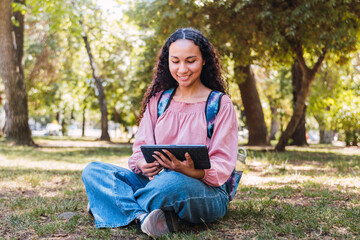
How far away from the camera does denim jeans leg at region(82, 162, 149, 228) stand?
3.20 m

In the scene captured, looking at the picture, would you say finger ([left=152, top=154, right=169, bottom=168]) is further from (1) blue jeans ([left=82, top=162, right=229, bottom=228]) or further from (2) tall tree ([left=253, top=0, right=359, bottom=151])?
(2) tall tree ([left=253, top=0, right=359, bottom=151])

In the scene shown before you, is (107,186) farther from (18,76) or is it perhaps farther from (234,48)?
(18,76)

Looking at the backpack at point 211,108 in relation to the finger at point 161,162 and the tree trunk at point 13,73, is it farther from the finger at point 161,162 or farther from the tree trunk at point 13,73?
the tree trunk at point 13,73

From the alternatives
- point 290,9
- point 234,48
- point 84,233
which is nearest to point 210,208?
point 84,233

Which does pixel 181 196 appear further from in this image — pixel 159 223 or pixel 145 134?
pixel 145 134

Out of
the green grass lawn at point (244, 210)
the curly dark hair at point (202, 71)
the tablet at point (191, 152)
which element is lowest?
the green grass lawn at point (244, 210)

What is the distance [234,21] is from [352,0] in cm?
296

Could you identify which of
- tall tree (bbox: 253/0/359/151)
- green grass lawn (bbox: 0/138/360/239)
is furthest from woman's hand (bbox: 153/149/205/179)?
tall tree (bbox: 253/0/359/151)

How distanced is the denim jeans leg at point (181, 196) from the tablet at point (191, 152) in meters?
0.19

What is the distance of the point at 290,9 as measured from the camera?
9.86 meters

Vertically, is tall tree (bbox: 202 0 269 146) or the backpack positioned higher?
tall tree (bbox: 202 0 269 146)

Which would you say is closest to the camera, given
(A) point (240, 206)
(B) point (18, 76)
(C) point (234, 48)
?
(A) point (240, 206)

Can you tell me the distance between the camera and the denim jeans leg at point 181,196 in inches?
116

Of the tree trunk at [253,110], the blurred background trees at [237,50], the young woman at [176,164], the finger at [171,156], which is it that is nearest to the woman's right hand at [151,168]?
the young woman at [176,164]
